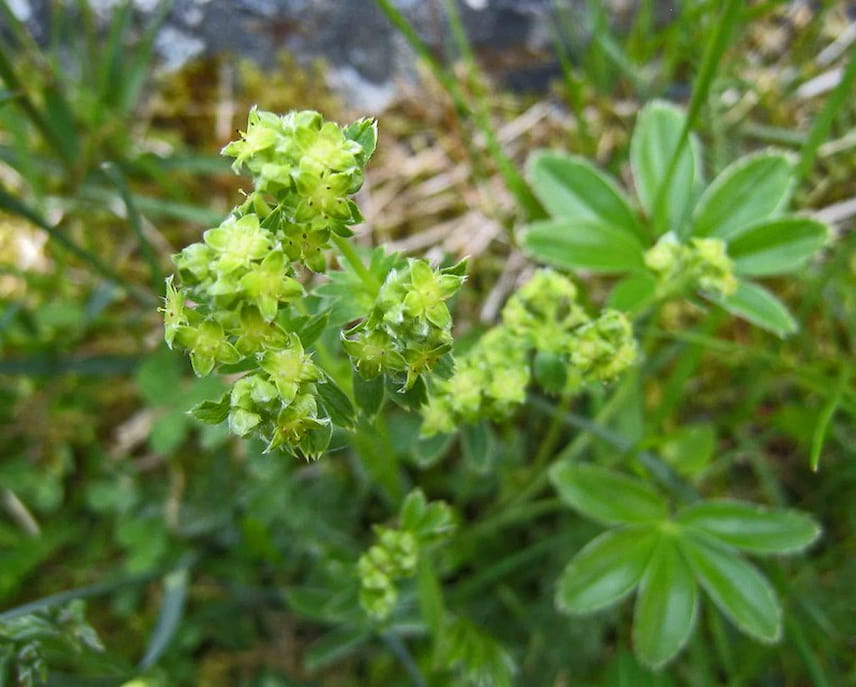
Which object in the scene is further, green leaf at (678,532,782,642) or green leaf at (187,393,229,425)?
green leaf at (678,532,782,642)

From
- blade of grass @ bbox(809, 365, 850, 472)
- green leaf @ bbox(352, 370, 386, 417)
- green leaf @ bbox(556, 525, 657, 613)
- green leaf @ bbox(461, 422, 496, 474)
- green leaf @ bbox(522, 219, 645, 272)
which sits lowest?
green leaf @ bbox(556, 525, 657, 613)

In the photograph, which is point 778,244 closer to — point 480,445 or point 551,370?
point 551,370

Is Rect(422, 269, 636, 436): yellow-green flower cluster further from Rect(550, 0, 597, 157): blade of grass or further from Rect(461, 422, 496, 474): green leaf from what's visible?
Rect(550, 0, 597, 157): blade of grass

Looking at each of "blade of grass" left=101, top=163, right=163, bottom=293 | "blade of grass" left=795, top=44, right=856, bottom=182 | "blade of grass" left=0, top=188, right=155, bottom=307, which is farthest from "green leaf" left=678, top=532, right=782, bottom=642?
"blade of grass" left=0, top=188, right=155, bottom=307

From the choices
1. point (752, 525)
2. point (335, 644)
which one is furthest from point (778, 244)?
point (335, 644)

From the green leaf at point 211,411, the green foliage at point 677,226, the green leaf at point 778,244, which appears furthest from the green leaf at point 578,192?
the green leaf at point 211,411
